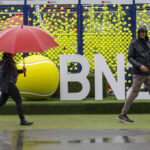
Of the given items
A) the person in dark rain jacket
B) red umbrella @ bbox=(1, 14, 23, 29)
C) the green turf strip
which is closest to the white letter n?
the green turf strip

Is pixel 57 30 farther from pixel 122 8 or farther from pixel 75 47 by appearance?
pixel 122 8

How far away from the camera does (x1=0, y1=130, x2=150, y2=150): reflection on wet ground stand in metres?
4.98

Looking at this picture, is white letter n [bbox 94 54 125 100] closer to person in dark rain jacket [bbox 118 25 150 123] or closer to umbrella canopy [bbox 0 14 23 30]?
person in dark rain jacket [bbox 118 25 150 123]

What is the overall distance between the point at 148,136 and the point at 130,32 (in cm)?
485

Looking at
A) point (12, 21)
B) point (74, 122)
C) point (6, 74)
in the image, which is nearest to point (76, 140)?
point (74, 122)

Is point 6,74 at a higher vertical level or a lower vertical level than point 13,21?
lower

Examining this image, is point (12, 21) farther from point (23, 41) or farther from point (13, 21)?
point (23, 41)

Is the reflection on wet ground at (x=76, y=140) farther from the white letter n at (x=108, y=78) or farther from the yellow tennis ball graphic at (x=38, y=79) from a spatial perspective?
the white letter n at (x=108, y=78)

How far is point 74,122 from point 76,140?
1938 millimetres

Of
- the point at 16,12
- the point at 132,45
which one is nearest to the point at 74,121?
the point at 132,45

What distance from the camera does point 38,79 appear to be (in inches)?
336

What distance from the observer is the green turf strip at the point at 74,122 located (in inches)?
268

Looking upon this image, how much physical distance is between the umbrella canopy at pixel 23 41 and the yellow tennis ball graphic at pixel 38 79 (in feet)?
6.74

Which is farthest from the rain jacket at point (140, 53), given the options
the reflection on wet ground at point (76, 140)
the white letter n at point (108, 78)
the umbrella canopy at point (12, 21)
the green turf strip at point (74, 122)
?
the umbrella canopy at point (12, 21)
